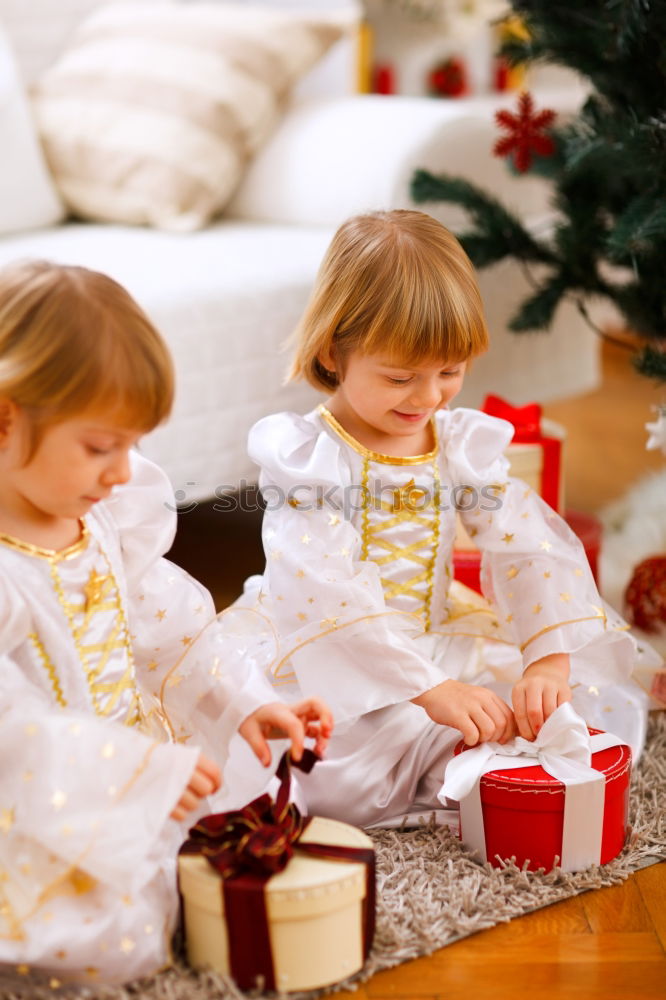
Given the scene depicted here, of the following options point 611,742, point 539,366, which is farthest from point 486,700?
point 539,366

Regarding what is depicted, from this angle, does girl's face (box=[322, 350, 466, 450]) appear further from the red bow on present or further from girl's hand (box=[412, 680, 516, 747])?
the red bow on present

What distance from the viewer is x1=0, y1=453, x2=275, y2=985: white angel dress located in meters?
0.96

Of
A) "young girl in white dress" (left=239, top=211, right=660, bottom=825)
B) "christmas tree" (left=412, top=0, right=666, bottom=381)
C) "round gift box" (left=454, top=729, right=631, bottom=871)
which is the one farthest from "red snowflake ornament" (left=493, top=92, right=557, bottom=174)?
"round gift box" (left=454, top=729, right=631, bottom=871)

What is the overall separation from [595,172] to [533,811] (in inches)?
41.1

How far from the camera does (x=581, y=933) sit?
3.66 ft

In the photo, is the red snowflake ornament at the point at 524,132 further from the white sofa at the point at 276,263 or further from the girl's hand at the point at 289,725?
the girl's hand at the point at 289,725

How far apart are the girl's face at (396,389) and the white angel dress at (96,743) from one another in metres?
0.23

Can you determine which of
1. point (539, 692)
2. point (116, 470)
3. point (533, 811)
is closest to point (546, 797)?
point (533, 811)

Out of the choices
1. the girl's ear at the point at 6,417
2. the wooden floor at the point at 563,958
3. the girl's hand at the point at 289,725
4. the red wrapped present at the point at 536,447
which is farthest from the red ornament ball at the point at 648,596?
the girl's ear at the point at 6,417

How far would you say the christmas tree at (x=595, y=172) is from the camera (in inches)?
62.5

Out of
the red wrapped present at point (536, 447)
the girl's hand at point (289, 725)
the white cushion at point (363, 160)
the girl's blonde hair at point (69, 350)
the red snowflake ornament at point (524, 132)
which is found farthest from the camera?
the white cushion at point (363, 160)

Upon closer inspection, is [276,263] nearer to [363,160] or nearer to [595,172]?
[363,160]

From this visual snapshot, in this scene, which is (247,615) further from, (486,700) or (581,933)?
(581,933)

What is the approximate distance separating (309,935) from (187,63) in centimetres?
157
